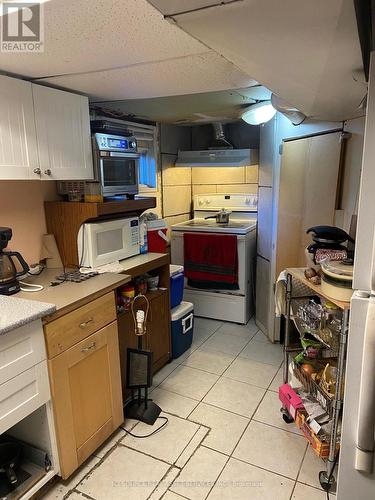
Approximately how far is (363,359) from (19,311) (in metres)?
1.34

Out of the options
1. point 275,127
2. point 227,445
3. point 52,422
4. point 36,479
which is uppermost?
point 275,127

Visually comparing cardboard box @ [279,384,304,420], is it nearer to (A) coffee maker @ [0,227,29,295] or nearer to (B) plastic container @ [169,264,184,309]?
(B) plastic container @ [169,264,184,309]

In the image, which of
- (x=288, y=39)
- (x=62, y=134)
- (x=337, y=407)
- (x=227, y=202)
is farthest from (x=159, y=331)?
(x=288, y=39)

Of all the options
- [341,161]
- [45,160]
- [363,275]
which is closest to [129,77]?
[45,160]

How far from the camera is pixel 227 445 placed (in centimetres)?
197

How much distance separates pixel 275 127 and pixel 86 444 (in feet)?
8.84

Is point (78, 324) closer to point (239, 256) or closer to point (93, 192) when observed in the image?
point (93, 192)

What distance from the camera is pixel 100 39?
1.35m

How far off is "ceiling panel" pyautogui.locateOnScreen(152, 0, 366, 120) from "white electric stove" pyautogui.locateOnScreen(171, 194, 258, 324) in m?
2.07

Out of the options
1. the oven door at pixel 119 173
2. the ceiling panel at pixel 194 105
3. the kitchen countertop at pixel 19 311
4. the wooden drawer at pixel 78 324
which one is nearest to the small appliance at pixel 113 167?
the oven door at pixel 119 173

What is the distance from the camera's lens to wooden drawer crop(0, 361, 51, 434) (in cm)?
141

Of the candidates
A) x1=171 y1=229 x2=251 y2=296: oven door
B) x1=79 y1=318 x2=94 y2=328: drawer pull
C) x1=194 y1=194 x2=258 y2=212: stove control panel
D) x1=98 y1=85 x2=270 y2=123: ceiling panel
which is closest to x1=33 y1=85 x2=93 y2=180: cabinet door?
x1=98 y1=85 x2=270 y2=123: ceiling panel

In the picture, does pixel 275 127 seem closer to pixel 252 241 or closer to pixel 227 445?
pixel 252 241

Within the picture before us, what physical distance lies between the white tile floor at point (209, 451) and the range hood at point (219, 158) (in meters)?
2.02
